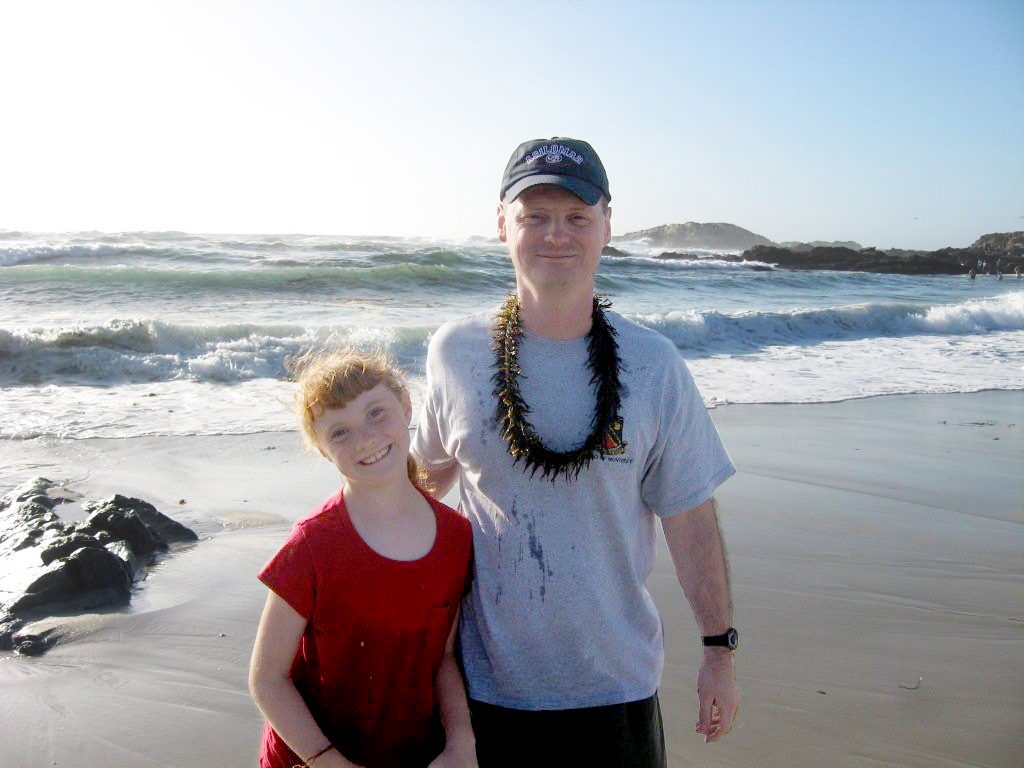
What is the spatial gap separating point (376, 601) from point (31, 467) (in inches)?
238

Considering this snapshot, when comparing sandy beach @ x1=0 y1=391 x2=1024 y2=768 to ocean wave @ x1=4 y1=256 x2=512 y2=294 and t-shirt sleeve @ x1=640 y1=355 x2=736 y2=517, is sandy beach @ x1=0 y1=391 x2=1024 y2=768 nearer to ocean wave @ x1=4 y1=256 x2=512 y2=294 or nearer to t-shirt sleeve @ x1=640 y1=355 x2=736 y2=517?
t-shirt sleeve @ x1=640 y1=355 x2=736 y2=517

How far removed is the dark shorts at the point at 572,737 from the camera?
2045 millimetres

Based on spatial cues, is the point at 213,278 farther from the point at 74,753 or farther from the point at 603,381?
the point at 603,381

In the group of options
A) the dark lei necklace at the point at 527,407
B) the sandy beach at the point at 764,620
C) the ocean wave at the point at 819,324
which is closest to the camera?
the dark lei necklace at the point at 527,407

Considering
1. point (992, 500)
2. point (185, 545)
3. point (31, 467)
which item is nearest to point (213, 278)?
point (31, 467)

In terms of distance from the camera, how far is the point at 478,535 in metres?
2.16

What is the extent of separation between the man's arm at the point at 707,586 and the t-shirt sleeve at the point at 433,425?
66 cm

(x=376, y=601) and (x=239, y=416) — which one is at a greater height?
(x=376, y=601)

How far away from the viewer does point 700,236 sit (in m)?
80.6

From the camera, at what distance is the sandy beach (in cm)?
321

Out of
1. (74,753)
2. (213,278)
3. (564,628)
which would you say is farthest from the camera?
(213,278)

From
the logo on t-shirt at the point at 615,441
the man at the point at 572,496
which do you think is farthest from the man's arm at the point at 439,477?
the logo on t-shirt at the point at 615,441

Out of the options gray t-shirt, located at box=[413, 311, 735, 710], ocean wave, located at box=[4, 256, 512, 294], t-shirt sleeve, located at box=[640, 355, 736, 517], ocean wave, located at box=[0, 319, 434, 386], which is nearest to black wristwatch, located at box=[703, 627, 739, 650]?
gray t-shirt, located at box=[413, 311, 735, 710]

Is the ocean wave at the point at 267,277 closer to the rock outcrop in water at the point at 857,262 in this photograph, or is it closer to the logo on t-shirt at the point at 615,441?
the logo on t-shirt at the point at 615,441
